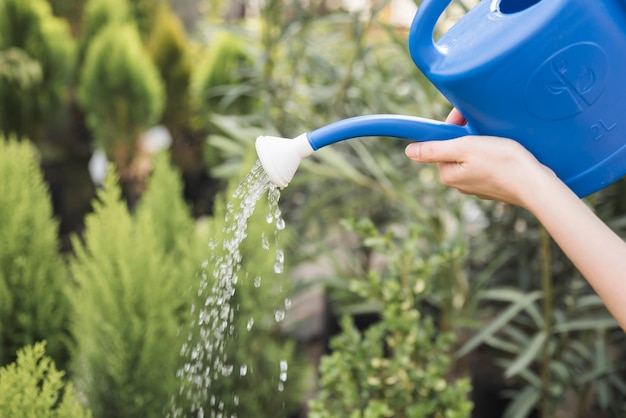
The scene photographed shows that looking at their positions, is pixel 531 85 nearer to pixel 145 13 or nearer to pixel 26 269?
pixel 26 269

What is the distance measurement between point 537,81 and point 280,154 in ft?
1.04

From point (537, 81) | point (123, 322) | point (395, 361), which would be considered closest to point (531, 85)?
point (537, 81)

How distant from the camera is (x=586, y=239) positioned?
0.75 metres

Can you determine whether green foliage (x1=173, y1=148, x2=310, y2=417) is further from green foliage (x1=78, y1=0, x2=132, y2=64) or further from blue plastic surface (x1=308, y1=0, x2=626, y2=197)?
green foliage (x1=78, y1=0, x2=132, y2=64)

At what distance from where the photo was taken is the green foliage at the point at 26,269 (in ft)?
4.45

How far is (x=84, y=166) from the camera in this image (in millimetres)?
3881

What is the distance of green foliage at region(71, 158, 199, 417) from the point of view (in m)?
1.25

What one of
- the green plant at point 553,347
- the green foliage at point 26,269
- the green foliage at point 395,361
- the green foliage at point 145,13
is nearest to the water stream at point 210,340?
the green foliage at point 395,361

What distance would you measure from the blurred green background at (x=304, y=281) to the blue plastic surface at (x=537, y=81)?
19.4 inches

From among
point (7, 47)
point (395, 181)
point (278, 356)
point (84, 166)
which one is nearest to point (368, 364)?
point (278, 356)

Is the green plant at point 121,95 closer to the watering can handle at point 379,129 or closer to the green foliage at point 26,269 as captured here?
the green foliage at point 26,269

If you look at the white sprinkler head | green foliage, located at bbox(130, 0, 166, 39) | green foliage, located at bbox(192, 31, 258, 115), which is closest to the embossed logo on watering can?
the white sprinkler head

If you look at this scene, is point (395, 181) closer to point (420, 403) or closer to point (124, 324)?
point (420, 403)

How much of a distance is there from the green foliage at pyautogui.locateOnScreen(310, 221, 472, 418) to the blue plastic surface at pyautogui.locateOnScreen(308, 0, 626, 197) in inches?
19.1
